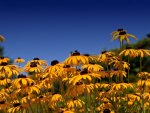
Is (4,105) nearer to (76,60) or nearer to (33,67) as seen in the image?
(33,67)

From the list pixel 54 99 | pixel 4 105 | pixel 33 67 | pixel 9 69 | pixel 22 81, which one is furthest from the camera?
pixel 4 105

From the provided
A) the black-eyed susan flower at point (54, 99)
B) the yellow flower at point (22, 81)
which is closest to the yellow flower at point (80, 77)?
the yellow flower at point (22, 81)

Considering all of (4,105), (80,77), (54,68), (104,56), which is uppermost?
(104,56)

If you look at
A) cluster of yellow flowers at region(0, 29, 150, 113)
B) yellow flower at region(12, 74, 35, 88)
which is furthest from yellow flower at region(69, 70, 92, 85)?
yellow flower at region(12, 74, 35, 88)

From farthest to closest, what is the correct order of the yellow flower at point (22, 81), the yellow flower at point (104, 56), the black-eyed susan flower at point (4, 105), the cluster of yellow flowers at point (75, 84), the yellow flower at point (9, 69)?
the black-eyed susan flower at point (4, 105) → the yellow flower at point (104, 56) → the yellow flower at point (9, 69) → the yellow flower at point (22, 81) → the cluster of yellow flowers at point (75, 84)

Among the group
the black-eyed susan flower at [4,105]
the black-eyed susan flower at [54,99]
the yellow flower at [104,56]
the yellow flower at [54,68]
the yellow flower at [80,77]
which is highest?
the yellow flower at [104,56]

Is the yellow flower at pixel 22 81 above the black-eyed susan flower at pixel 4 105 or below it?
above

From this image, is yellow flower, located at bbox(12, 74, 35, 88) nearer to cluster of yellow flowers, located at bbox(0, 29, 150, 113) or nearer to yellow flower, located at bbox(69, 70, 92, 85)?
cluster of yellow flowers, located at bbox(0, 29, 150, 113)

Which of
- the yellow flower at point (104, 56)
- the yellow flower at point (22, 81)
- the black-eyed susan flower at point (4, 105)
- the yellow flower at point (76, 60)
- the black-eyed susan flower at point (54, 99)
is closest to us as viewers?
the yellow flower at point (76, 60)

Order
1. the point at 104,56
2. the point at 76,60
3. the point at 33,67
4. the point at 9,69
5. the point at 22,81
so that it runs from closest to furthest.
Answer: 1. the point at 76,60
2. the point at 22,81
3. the point at 9,69
4. the point at 33,67
5. the point at 104,56

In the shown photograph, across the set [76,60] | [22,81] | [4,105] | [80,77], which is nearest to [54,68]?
A: [22,81]

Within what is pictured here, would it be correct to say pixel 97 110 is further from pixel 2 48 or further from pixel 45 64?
pixel 2 48

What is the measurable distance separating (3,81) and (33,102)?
130cm

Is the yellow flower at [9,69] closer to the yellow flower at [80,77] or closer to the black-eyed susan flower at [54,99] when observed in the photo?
the black-eyed susan flower at [54,99]
